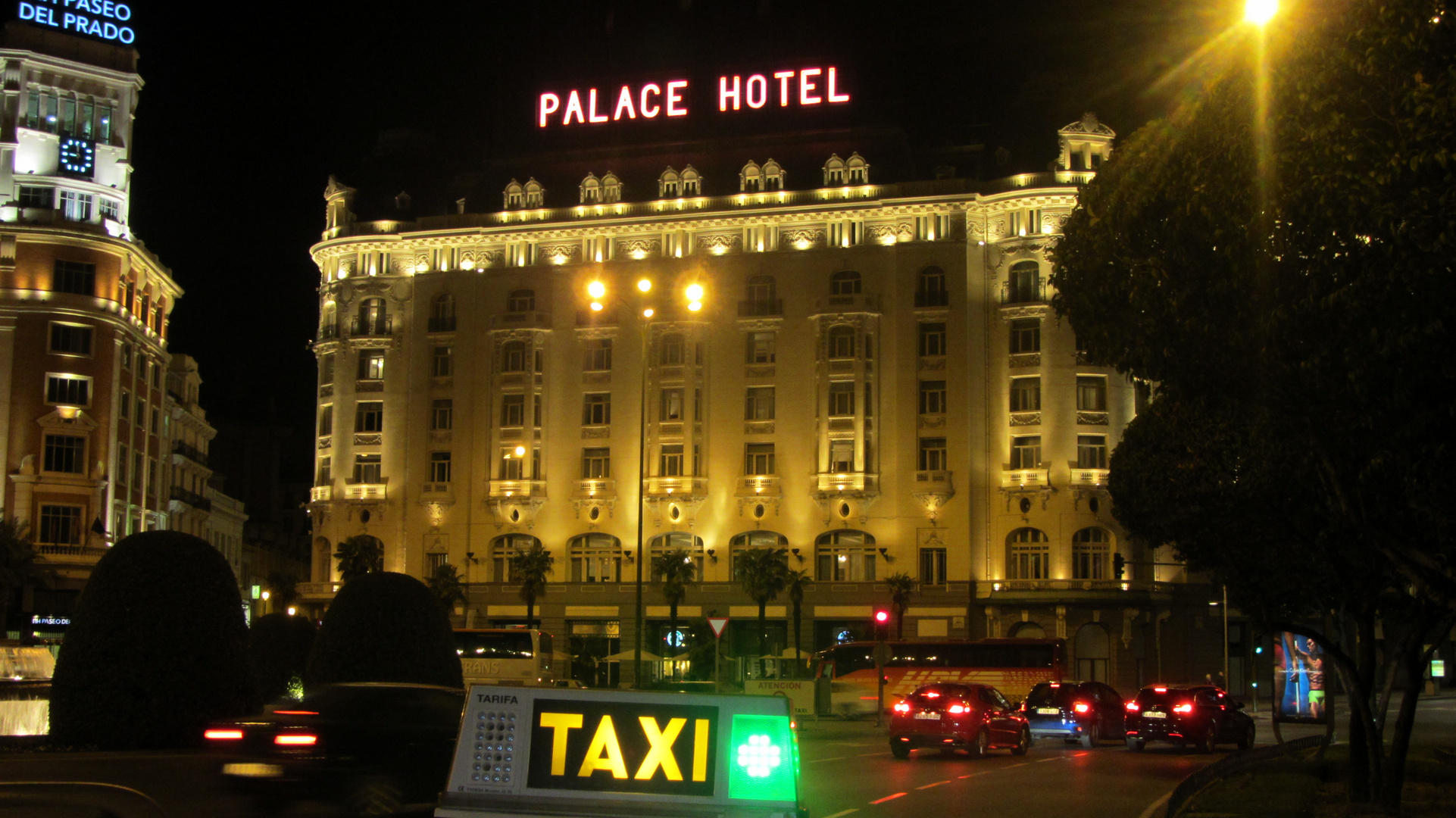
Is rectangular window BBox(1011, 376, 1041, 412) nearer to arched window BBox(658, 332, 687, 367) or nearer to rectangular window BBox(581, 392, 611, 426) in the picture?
arched window BBox(658, 332, 687, 367)

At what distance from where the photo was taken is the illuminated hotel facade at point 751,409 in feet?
222

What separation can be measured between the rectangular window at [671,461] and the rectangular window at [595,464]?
2816 mm

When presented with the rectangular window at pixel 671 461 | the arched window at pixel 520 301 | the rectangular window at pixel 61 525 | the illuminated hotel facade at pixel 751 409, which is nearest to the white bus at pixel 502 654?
the illuminated hotel facade at pixel 751 409

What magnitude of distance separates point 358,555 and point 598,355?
1555cm

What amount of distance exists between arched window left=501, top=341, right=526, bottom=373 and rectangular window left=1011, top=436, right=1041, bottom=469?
81.9ft

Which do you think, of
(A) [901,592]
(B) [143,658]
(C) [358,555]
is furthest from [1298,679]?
(C) [358,555]

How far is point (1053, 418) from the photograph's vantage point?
2665 inches

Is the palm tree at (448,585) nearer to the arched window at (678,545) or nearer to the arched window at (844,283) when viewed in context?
the arched window at (678,545)

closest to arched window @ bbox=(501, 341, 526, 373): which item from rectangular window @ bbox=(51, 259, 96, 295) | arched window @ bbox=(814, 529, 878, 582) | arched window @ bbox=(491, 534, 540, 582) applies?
arched window @ bbox=(491, 534, 540, 582)

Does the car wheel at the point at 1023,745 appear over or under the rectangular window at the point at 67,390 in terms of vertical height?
under

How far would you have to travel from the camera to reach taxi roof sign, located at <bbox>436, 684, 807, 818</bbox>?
8.20 meters

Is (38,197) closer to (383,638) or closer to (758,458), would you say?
(758,458)

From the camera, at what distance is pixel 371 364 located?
76.4 meters

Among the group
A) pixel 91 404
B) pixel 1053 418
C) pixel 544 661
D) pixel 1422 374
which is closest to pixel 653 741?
pixel 1422 374
